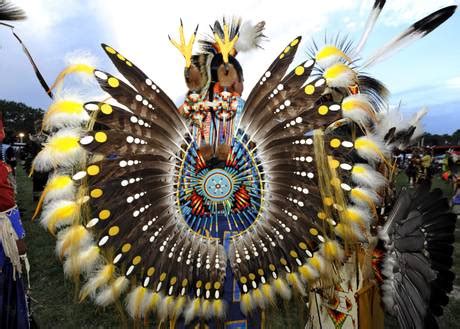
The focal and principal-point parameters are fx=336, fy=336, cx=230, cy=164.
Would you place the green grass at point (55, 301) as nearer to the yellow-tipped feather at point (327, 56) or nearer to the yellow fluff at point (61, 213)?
the yellow fluff at point (61, 213)

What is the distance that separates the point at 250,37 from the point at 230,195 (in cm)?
124

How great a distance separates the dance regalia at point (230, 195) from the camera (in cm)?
155

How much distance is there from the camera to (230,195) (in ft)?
6.31

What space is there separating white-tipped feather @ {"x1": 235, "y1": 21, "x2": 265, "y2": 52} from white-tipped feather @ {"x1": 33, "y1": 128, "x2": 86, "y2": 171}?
1419 millimetres

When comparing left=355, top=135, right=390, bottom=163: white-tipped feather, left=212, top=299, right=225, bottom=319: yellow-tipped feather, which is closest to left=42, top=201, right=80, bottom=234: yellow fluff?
left=212, top=299, right=225, bottom=319: yellow-tipped feather

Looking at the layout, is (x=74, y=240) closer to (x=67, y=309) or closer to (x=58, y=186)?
(x=58, y=186)

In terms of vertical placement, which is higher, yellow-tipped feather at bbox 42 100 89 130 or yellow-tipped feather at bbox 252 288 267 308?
yellow-tipped feather at bbox 42 100 89 130

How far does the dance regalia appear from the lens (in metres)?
1.55

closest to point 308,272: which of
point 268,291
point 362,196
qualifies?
point 268,291

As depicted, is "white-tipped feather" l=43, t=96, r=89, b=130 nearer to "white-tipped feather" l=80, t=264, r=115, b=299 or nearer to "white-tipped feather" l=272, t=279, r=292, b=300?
"white-tipped feather" l=80, t=264, r=115, b=299

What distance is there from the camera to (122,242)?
161 centimetres

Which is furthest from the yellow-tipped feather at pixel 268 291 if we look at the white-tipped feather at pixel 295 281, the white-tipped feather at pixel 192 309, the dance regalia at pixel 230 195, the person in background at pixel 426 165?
the person in background at pixel 426 165

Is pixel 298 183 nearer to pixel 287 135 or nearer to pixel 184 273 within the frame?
pixel 287 135

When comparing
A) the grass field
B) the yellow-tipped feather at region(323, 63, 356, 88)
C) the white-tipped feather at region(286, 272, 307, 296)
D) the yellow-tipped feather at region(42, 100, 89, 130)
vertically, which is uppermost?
the yellow-tipped feather at region(323, 63, 356, 88)
